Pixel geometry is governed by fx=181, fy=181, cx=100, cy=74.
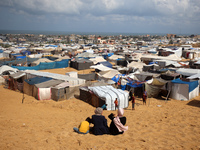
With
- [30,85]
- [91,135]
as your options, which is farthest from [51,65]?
[91,135]

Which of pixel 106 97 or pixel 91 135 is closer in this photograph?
pixel 91 135

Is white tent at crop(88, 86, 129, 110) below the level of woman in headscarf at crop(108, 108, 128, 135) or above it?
below

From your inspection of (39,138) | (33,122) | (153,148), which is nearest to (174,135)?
(153,148)

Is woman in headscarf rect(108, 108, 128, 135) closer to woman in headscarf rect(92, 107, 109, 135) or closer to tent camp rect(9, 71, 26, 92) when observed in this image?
woman in headscarf rect(92, 107, 109, 135)

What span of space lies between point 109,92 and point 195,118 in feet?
15.9

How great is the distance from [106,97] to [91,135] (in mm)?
4659

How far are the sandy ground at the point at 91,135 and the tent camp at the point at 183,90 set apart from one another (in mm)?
1250

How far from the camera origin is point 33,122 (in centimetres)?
780

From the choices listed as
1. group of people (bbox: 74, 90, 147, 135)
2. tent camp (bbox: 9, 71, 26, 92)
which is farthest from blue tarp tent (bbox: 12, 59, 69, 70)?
group of people (bbox: 74, 90, 147, 135)

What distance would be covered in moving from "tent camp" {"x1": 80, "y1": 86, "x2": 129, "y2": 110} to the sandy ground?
0.46 meters

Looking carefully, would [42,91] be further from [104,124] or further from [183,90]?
[183,90]

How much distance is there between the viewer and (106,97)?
1066 cm

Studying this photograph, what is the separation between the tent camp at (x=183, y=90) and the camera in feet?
42.5

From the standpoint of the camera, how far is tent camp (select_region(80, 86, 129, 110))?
35.3 feet
